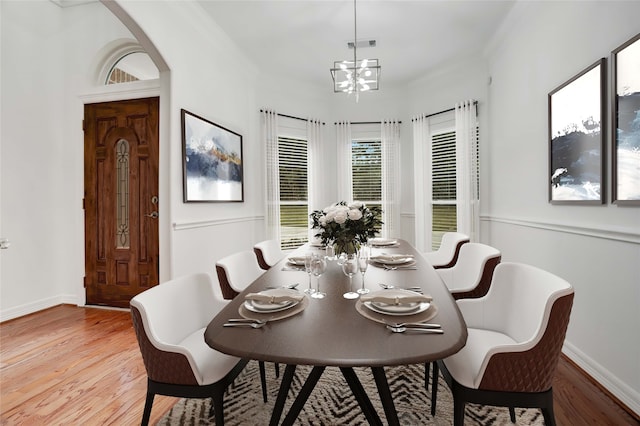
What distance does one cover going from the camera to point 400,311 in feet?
3.77

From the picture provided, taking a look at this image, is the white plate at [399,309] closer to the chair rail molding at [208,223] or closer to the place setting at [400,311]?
the place setting at [400,311]

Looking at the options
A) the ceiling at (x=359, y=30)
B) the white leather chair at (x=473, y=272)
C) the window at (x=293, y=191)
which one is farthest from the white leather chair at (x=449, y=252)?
the window at (x=293, y=191)

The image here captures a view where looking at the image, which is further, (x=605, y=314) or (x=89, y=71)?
(x=89, y=71)

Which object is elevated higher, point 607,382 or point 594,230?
point 594,230

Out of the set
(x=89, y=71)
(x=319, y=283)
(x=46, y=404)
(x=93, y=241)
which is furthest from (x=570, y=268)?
(x=89, y=71)

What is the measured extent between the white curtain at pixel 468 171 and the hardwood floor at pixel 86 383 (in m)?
2.17

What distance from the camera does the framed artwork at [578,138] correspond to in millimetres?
1991

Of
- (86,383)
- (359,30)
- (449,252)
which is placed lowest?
(86,383)

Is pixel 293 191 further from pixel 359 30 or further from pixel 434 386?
pixel 434 386

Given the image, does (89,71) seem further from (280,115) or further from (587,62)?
(587,62)

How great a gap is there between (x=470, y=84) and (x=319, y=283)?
4028mm

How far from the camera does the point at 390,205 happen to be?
5.17 m

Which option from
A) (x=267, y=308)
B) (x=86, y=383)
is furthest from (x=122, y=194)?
(x=267, y=308)

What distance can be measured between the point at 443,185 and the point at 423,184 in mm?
287
